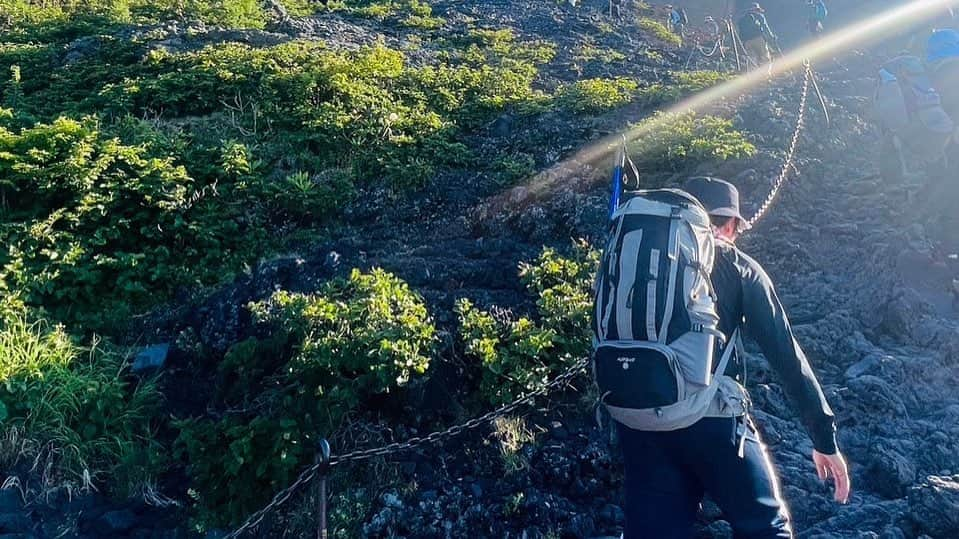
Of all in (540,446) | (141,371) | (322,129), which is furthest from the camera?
(322,129)

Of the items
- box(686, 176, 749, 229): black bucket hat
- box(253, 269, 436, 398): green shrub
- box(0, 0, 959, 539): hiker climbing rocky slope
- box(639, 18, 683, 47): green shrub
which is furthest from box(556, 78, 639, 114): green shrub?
box(639, 18, 683, 47): green shrub

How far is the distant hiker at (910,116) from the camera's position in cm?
842

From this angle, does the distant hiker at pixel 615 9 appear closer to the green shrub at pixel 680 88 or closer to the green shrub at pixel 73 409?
the green shrub at pixel 680 88

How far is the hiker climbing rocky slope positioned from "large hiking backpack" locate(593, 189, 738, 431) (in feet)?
4.95

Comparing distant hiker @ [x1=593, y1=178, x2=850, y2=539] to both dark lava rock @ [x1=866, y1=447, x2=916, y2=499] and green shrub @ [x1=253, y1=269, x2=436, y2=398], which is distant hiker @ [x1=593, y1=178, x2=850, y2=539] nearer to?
dark lava rock @ [x1=866, y1=447, x2=916, y2=499]

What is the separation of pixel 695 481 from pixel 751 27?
12.9 meters

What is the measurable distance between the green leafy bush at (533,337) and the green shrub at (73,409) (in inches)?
85.4

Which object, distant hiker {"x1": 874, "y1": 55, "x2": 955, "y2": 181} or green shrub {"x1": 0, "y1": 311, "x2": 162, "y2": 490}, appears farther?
distant hiker {"x1": 874, "y1": 55, "x2": 955, "y2": 181}

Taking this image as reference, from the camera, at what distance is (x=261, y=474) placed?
4.09 m

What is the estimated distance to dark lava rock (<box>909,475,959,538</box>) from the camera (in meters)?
3.49

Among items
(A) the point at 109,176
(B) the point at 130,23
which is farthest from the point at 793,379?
(B) the point at 130,23

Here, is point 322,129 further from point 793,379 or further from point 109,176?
point 793,379

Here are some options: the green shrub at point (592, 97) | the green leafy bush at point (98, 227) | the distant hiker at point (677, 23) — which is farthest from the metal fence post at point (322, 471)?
the distant hiker at point (677, 23)

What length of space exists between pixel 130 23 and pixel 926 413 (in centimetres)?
1376
